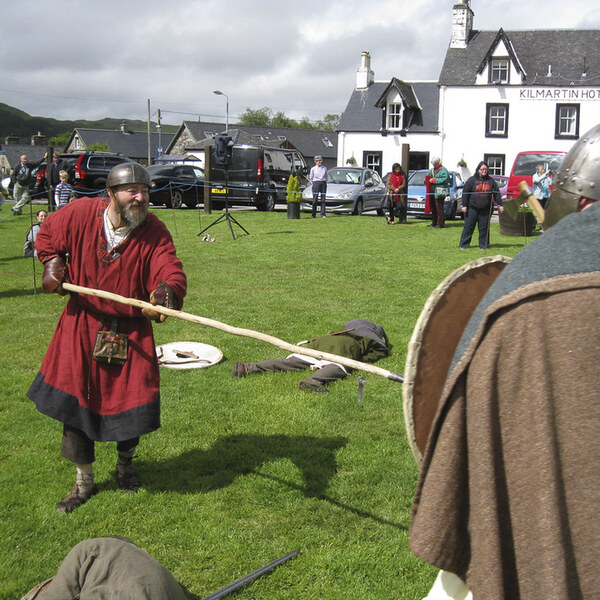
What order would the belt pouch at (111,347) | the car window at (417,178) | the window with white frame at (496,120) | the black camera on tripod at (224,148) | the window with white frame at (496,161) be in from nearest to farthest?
the belt pouch at (111,347), the black camera on tripod at (224,148), the car window at (417,178), the window with white frame at (496,120), the window with white frame at (496,161)

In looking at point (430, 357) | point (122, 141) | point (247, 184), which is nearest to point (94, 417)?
point (430, 357)

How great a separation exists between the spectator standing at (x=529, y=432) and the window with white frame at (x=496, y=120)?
38652 millimetres

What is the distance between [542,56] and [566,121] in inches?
168

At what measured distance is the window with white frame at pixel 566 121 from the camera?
36812mm

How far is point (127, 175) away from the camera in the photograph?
387cm

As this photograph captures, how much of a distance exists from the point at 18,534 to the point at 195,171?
22.1 meters

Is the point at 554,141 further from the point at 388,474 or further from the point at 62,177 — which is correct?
the point at 388,474

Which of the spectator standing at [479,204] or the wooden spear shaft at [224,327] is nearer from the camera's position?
the wooden spear shaft at [224,327]

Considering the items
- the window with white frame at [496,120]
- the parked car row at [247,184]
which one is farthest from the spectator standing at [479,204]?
the window with white frame at [496,120]

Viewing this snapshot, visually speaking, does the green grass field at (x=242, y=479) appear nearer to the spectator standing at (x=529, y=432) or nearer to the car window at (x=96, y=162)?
the spectator standing at (x=529, y=432)

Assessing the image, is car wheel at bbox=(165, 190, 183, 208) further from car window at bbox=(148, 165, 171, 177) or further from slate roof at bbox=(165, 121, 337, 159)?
slate roof at bbox=(165, 121, 337, 159)

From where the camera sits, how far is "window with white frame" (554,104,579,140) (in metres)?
36.8

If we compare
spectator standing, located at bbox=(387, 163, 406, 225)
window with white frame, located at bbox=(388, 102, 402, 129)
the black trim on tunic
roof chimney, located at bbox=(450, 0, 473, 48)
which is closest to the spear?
the black trim on tunic

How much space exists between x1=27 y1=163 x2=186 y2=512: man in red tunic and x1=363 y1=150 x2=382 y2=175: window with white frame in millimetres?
38971
